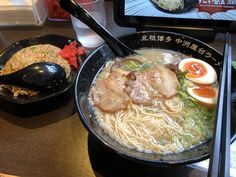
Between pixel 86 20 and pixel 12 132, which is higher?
pixel 86 20

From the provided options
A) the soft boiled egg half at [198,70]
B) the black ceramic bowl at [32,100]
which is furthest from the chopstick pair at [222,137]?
the black ceramic bowl at [32,100]

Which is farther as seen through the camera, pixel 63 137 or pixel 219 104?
pixel 63 137

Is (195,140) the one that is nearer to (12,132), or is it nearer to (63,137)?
(63,137)

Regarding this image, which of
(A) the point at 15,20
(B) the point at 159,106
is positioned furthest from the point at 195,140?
(A) the point at 15,20

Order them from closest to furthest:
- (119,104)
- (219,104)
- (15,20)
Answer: (219,104) < (119,104) < (15,20)

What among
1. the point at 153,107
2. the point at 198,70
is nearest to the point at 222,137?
the point at 153,107

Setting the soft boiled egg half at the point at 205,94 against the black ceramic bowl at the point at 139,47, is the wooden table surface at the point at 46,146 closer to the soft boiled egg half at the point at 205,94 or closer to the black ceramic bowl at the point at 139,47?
the black ceramic bowl at the point at 139,47

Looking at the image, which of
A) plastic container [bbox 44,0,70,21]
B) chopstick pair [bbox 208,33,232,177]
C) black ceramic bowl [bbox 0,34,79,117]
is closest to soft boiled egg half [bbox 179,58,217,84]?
chopstick pair [bbox 208,33,232,177]
